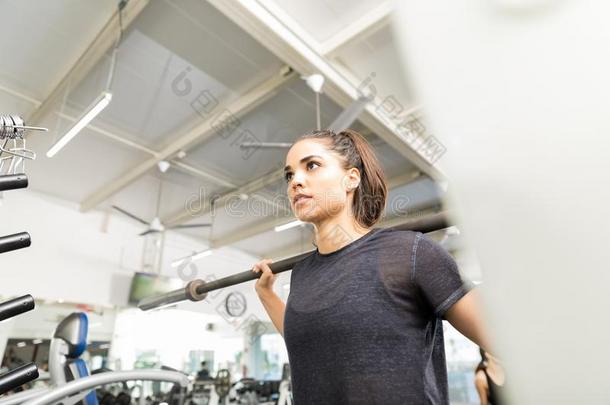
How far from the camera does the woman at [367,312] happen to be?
2.17ft

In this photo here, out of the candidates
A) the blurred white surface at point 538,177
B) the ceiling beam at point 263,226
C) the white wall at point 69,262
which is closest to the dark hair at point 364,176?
the blurred white surface at point 538,177

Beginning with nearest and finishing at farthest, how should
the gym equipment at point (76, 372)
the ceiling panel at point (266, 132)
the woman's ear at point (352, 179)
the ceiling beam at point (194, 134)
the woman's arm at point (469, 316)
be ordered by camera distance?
the woman's arm at point (469, 316) → the woman's ear at point (352, 179) → the gym equipment at point (76, 372) → the ceiling beam at point (194, 134) → the ceiling panel at point (266, 132)

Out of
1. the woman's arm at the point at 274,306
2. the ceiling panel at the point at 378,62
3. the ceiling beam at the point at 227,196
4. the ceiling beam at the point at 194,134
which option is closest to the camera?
the woman's arm at the point at 274,306

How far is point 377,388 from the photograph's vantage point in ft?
2.17

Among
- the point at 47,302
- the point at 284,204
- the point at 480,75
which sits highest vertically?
the point at 284,204

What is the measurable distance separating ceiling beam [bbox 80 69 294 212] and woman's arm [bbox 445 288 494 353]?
11.9 ft

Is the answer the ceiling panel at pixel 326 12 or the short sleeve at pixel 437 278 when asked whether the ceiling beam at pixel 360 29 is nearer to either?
the ceiling panel at pixel 326 12

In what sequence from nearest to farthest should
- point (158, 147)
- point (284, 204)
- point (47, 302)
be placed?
point (158, 147) < point (47, 302) < point (284, 204)

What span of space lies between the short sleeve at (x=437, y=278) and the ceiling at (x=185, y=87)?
2841 millimetres

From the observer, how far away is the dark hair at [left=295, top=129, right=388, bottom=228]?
104 centimetres

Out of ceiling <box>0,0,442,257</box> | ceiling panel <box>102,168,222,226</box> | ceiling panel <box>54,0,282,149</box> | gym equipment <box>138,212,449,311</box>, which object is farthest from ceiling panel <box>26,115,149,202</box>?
gym equipment <box>138,212,449,311</box>

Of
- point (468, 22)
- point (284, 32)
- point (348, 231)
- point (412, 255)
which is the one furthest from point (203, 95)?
point (468, 22)

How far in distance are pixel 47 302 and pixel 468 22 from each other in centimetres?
716

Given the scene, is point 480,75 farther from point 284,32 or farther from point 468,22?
point 284,32
